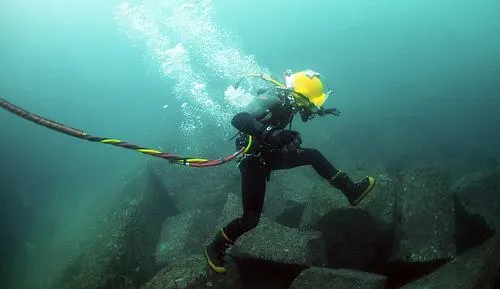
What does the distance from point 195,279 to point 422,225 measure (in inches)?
118

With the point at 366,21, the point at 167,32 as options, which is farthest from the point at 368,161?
the point at 366,21

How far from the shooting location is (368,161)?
11.8 metres

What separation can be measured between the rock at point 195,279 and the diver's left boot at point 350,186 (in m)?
1.68

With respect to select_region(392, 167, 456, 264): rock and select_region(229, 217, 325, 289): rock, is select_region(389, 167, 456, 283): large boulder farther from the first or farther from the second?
select_region(229, 217, 325, 289): rock

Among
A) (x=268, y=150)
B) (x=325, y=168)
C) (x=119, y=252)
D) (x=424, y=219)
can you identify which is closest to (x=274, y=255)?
(x=325, y=168)

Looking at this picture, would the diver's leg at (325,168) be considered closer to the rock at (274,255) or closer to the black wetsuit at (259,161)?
the black wetsuit at (259,161)

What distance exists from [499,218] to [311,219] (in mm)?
2372

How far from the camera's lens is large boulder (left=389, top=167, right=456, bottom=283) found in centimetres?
449

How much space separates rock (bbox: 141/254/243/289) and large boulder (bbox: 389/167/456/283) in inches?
82.4

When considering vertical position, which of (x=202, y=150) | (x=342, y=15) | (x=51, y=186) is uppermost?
(x=342, y=15)

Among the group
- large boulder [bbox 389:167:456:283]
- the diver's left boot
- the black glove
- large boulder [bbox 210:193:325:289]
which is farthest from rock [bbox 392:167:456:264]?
the black glove

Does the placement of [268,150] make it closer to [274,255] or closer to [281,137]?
[281,137]

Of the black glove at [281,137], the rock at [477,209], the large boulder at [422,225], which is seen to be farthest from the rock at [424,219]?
the black glove at [281,137]

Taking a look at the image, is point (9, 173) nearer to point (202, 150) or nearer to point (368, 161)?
point (202, 150)
